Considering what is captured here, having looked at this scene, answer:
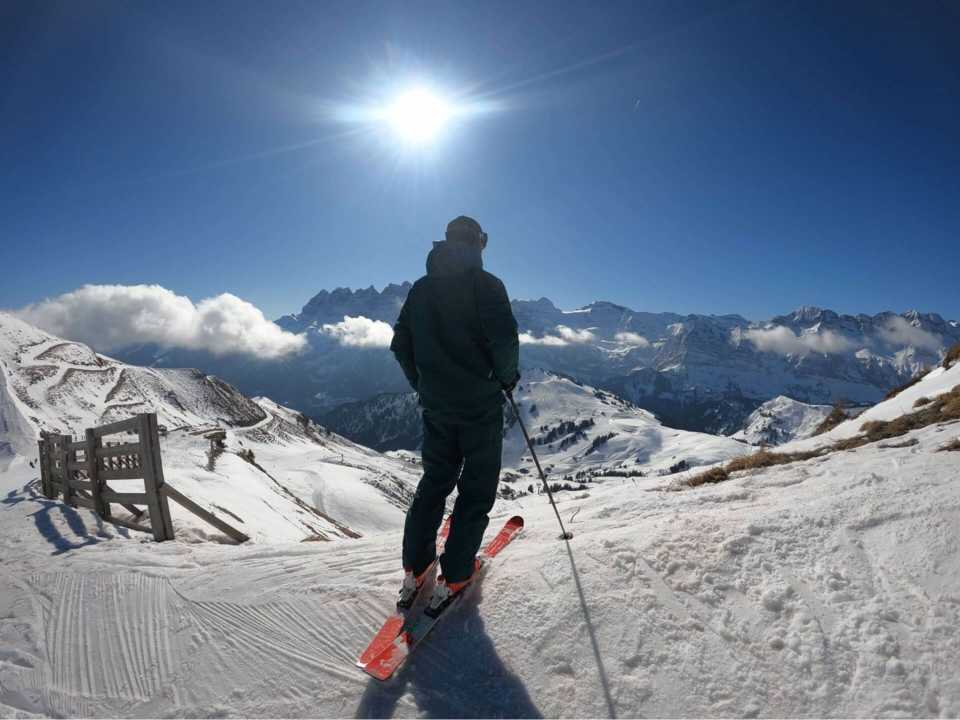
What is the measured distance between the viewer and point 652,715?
2738 mm

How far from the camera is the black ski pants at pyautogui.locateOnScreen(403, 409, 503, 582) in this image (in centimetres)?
412

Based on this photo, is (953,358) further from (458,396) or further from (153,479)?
(153,479)

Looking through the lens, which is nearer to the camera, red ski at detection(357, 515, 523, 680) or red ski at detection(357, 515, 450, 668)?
red ski at detection(357, 515, 523, 680)

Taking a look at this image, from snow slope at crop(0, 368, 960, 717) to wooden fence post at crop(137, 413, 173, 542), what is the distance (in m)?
2.75

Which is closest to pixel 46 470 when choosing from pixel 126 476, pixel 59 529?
pixel 59 529

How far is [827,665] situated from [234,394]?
187 m

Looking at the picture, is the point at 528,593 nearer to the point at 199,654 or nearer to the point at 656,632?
the point at 656,632

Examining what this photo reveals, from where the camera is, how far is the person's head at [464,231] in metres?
4.43

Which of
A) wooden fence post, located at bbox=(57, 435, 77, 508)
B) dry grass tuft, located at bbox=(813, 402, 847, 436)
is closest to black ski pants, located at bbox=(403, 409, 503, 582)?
wooden fence post, located at bbox=(57, 435, 77, 508)

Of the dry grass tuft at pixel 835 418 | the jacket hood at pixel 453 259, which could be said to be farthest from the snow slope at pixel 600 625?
the dry grass tuft at pixel 835 418

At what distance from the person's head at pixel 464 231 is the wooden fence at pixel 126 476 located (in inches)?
270

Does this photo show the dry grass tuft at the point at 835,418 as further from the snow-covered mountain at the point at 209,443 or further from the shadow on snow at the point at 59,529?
the shadow on snow at the point at 59,529

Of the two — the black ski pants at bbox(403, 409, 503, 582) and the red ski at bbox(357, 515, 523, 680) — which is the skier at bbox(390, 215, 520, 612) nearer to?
the black ski pants at bbox(403, 409, 503, 582)

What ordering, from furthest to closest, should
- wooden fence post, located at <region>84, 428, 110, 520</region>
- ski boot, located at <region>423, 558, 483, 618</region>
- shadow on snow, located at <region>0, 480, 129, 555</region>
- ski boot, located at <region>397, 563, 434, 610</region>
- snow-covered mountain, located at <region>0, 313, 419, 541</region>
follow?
snow-covered mountain, located at <region>0, 313, 419, 541</region>, wooden fence post, located at <region>84, 428, 110, 520</region>, shadow on snow, located at <region>0, 480, 129, 555</region>, ski boot, located at <region>397, 563, 434, 610</region>, ski boot, located at <region>423, 558, 483, 618</region>
